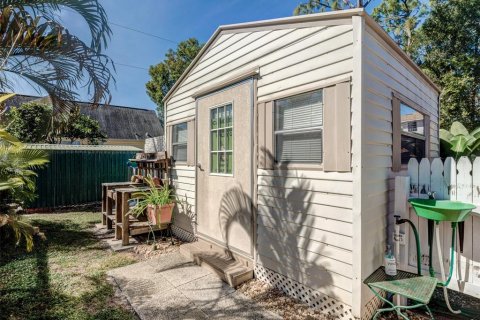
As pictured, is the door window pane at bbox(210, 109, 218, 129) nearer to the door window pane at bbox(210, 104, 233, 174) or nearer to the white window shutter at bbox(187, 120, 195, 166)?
the door window pane at bbox(210, 104, 233, 174)

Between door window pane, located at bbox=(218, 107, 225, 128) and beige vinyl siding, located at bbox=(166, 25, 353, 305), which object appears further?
door window pane, located at bbox=(218, 107, 225, 128)

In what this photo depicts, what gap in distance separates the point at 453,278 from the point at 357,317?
123cm

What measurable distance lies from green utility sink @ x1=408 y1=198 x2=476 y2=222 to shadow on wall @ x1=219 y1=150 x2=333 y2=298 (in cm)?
102

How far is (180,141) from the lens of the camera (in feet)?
17.5

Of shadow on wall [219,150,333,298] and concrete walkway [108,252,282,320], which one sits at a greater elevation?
shadow on wall [219,150,333,298]

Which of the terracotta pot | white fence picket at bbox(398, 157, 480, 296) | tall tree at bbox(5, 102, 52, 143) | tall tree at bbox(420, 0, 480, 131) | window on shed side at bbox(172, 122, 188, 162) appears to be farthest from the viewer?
tall tree at bbox(5, 102, 52, 143)

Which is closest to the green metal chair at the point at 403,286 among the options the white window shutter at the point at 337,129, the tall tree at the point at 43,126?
the white window shutter at the point at 337,129

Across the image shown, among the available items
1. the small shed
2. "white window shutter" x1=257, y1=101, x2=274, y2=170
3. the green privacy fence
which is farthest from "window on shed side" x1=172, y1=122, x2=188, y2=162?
the green privacy fence

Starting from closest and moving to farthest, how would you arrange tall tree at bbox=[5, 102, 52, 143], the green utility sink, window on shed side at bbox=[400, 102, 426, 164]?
1. the green utility sink
2. window on shed side at bbox=[400, 102, 426, 164]
3. tall tree at bbox=[5, 102, 52, 143]

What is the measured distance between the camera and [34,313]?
8.55ft

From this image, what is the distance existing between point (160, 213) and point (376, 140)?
3.80m

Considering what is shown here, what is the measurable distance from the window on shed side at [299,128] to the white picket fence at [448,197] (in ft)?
3.30

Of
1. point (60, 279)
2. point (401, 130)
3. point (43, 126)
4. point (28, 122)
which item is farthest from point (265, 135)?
point (28, 122)

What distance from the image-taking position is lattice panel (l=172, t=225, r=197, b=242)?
4746mm
